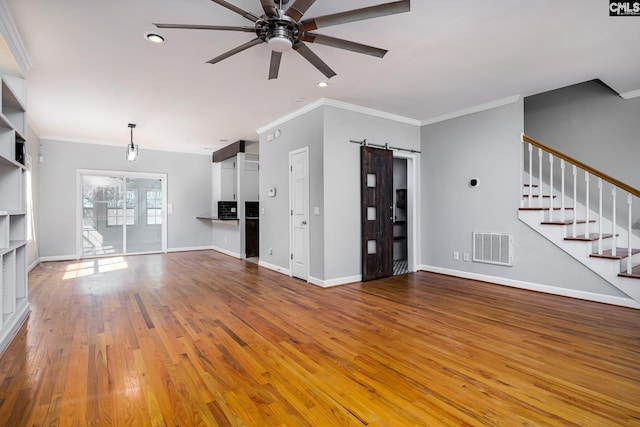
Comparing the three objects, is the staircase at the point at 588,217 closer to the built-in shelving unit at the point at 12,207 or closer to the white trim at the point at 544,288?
the white trim at the point at 544,288

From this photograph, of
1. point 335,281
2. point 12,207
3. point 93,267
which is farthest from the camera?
point 93,267

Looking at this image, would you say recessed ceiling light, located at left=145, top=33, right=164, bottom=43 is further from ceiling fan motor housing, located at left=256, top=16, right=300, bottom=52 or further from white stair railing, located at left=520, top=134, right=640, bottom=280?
white stair railing, located at left=520, top=134, right=640, bottom=280

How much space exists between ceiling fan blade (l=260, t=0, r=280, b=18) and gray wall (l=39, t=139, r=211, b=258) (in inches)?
278

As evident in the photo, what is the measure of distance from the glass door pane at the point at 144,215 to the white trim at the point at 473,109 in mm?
6721

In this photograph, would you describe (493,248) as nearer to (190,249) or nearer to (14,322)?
(14,322)

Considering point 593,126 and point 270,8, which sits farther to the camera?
point 593,126

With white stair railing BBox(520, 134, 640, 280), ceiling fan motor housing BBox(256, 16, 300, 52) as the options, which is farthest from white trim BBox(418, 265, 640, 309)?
ceiling fan motor housing BBox(256, 16, 300, 52)

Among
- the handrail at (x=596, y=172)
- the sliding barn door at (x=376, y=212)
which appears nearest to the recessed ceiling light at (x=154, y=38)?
the sliding barn door at (x=376, y=212)

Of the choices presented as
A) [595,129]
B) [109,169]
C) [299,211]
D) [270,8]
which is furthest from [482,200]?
[109,169]

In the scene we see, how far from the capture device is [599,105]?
4414mm

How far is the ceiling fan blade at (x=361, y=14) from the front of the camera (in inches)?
78.1

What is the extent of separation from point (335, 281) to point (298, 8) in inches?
138

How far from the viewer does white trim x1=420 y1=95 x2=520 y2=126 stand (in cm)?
445

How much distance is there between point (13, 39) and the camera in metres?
2.77
